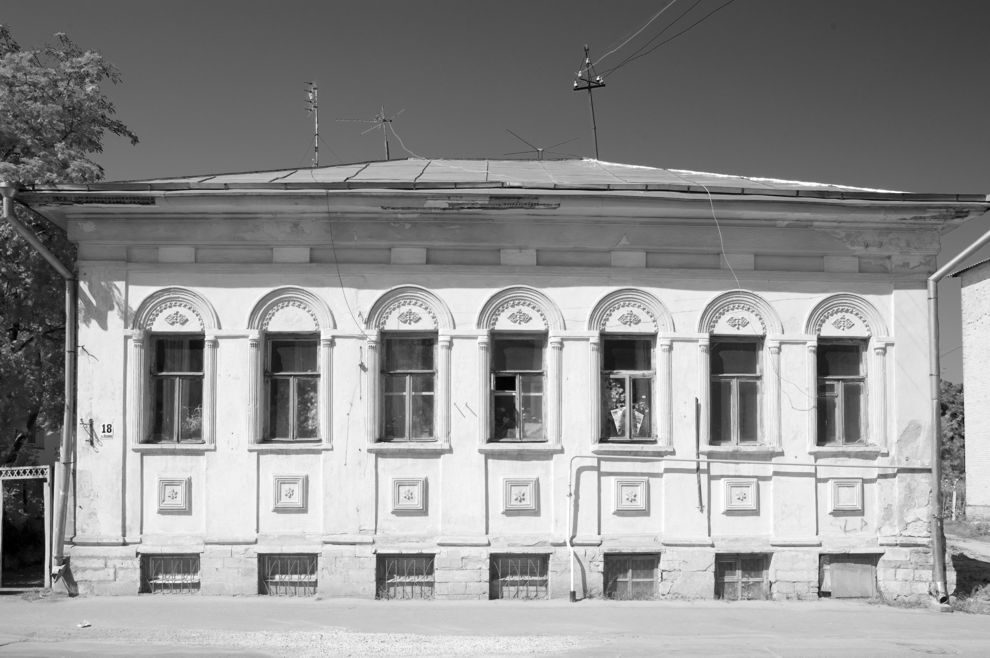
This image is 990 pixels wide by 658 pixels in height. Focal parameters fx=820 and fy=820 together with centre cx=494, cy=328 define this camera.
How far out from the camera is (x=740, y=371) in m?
10.9

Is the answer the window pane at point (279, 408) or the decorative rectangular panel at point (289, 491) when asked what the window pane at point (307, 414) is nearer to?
the window pane at point (279, 408)

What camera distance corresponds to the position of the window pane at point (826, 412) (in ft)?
35.8

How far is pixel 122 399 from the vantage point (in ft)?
34.1

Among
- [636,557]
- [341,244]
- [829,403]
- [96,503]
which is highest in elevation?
[341,244]

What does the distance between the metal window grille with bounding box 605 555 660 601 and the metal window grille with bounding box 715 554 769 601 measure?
33.4 inches

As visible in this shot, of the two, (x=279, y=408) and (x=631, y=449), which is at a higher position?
(x=279, y=408)

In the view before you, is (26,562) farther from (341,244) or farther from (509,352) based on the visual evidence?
(509,352)

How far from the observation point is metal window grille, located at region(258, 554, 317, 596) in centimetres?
1034

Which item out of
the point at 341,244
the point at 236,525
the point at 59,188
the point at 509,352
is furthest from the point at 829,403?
the point at 59,188

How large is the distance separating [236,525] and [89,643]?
2.35 m

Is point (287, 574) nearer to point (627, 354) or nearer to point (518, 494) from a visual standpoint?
point (518, 494)

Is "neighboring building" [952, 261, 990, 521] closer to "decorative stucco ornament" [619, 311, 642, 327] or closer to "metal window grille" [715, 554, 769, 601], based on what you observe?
"metal window grille" [715, 554, 769, 601]

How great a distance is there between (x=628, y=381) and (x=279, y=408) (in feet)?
14.9

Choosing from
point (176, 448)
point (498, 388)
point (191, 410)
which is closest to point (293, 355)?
point (191, 410)
